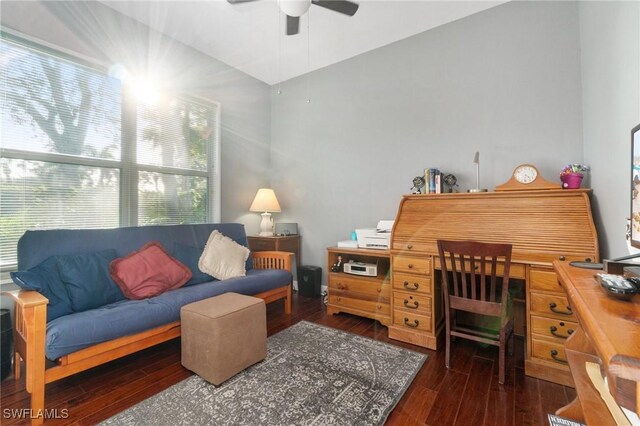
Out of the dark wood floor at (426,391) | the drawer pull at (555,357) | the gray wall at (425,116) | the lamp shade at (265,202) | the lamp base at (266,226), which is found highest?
the gray wall at (425,116)

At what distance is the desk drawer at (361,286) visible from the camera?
2.72 metres

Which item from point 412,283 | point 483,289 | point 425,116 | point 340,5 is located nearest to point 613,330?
point 483,289

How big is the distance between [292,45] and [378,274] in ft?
9.12

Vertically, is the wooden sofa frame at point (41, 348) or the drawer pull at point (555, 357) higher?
the wooden sofa frame at point (41, 348)

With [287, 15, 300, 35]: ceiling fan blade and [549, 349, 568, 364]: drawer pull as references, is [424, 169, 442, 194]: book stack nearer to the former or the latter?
[549, 349, 568, 364]: drawer pull

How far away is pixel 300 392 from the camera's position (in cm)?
171

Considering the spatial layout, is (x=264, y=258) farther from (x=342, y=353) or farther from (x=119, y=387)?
(x=119, y=387)

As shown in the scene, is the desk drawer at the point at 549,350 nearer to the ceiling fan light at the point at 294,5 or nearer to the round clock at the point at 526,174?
the round clock at the point at 526,174

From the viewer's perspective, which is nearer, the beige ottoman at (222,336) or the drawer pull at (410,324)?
the beige ottoman at (222,336)

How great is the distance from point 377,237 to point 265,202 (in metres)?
1.66

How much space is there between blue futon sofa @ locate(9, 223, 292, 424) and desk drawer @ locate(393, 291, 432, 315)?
1165 mm

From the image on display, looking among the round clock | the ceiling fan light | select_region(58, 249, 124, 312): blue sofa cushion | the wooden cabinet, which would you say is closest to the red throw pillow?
select_region(58, 249, 124, 312): blue sofa cushion

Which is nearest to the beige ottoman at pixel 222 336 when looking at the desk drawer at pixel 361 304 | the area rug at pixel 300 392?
the area rug at pixel 300 392

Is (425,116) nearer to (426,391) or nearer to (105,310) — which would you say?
(426,391)
